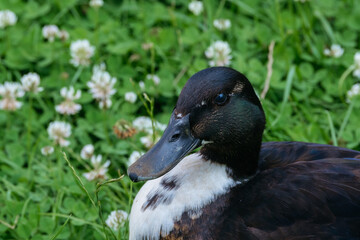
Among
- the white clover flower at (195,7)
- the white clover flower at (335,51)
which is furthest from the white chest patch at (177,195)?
the white clover flower at (195,7)

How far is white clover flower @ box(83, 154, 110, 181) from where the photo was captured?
8.83 ft

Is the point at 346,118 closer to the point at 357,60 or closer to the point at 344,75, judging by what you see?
the point at 344,75

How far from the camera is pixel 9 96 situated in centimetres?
305

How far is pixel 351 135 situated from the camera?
9.66 ft

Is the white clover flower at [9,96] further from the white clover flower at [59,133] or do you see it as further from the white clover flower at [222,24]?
the white clover flower at [222,24]

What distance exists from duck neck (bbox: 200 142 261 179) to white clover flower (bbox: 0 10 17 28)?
1.75m

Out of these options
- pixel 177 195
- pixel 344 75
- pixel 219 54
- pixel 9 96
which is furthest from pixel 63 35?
pixel 177 195

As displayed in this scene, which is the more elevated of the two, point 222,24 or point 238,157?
point 238,157

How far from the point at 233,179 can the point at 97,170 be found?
2.66 ft

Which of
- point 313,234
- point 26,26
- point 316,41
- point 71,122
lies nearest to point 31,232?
point 71,122

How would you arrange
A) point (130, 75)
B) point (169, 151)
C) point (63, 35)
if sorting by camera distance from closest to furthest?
point (169, 151), point (130, 75), point (63, 35)

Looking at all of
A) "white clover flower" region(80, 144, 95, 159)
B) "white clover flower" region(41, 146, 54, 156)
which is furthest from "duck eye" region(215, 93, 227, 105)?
"white clover flower" region(41, 146, 54, 156)

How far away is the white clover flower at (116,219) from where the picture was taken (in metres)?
2.44

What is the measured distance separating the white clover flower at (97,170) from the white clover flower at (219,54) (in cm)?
85
